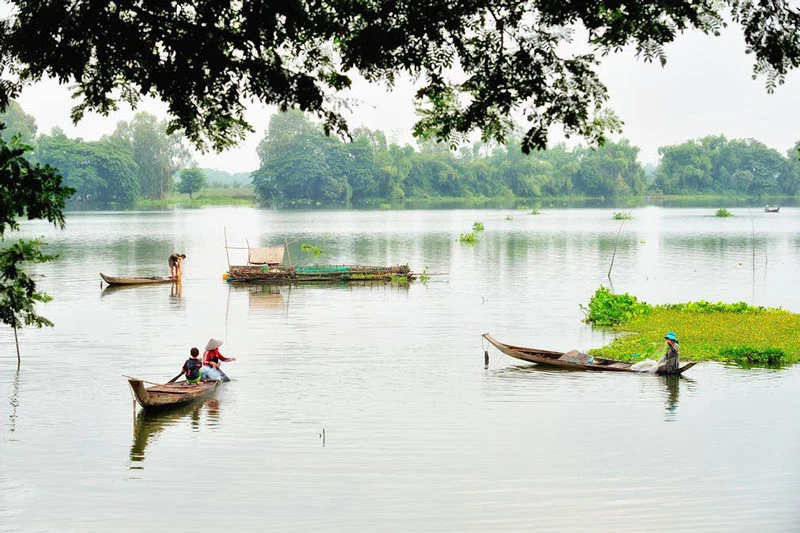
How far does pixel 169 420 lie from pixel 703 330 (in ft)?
50.9

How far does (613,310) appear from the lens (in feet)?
104

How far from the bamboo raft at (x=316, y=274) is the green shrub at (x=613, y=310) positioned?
1614 centimetres

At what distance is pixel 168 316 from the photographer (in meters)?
36.4

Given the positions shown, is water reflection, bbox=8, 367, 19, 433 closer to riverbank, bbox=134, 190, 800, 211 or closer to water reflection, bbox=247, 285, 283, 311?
water reflection, bbox=247, 285, 283, 311

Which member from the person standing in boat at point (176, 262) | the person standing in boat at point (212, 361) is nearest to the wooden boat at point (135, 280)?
the person standing in boat at point (176, 262)

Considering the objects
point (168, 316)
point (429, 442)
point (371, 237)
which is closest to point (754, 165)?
point (371, 237)

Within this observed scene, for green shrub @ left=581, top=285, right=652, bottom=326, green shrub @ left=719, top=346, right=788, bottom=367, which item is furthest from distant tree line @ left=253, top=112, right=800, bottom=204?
green shrub @ left=719, top=346, right=788, bottom=367

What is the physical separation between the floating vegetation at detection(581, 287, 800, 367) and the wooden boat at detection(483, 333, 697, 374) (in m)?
1.55

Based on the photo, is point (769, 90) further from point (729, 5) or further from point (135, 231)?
point (135, 231)

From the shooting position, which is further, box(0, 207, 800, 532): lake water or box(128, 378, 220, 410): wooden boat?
box(128, 378, 220, 410): wooden boat

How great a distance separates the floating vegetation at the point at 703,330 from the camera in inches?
978

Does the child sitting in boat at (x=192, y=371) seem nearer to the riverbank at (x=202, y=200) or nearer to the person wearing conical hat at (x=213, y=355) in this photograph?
the person wearing conical hat at (x=213, y=355)

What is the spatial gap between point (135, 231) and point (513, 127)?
8728 cm

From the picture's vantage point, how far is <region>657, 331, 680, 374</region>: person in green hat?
22547mm
